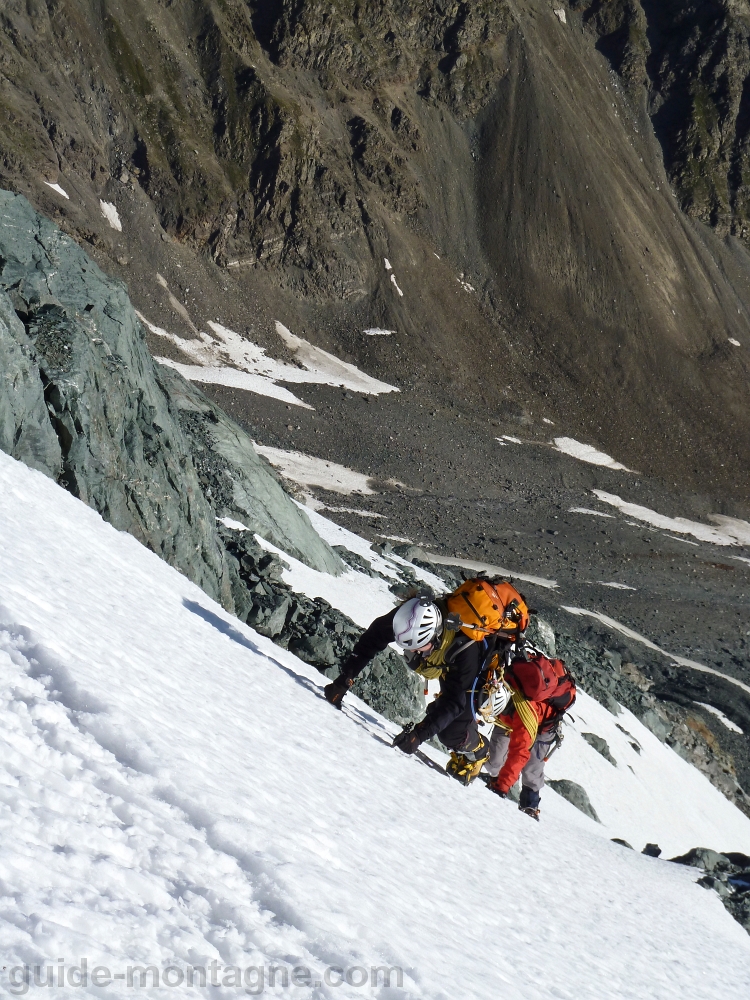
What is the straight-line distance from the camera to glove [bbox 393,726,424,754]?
9516 millimetres

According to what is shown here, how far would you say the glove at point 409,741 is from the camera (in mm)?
9516

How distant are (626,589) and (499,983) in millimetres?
42685

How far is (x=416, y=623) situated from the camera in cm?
919

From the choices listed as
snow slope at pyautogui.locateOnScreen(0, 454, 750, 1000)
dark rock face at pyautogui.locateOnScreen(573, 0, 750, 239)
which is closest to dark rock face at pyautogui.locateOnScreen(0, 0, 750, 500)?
dark rock face at pyautogui.locateOnScreen(573, 0, 750, 239)

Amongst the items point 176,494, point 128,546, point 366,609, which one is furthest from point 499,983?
point 366,609

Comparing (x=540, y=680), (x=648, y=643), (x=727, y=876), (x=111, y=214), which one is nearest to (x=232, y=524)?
(x=540, y=680)

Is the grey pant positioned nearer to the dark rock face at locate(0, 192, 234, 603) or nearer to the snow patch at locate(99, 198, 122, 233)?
the dark rock face at locate(0, 192, 234, 603)

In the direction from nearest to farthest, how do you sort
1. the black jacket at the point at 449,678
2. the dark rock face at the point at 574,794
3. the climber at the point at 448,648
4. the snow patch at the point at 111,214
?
the climber at the point at 448,648, the black jacket at the point at 449,678, the dark rock face at the point at 574,794, the snow patch at the point at 111,214

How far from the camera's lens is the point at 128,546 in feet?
34.2

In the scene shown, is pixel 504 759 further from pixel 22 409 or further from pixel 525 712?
pixel 22 409

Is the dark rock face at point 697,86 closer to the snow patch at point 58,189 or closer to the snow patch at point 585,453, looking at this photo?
the snow patch at point 585,453

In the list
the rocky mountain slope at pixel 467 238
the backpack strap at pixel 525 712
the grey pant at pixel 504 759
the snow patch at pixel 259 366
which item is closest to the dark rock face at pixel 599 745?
the grey pant at pixel 504 759

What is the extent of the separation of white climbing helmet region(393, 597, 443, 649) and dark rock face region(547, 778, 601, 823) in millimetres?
9469

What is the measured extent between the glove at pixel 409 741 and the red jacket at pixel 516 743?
Answer: 2.02 m
